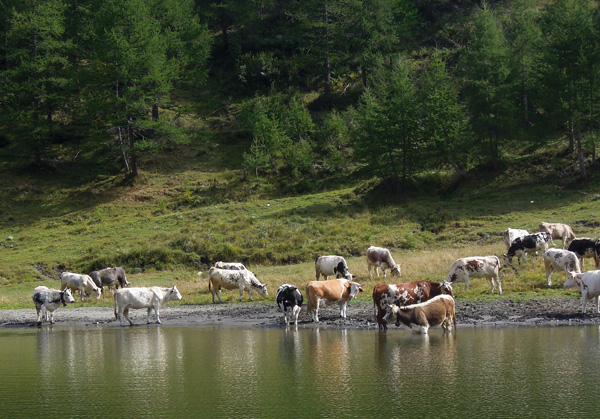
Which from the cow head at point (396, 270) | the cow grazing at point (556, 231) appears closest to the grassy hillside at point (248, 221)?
the cow head at point (396, 270)

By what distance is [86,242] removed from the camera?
5066 centimetres

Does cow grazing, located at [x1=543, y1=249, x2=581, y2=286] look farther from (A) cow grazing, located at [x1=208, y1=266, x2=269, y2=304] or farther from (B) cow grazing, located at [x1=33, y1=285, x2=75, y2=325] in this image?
(B) cow grazing, located at [x1=33, y1=285, x2=75, y2=325]

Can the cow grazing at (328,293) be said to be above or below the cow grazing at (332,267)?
below

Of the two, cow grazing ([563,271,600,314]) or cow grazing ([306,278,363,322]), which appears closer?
cow grazing ([563,271,600,314])

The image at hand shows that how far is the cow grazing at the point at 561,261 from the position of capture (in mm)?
26578

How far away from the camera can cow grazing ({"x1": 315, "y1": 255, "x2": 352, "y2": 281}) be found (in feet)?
104

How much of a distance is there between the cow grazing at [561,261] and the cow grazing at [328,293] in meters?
7.97

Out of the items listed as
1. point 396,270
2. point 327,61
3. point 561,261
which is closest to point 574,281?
point 561,261

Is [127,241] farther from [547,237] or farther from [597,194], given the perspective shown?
[597,194]

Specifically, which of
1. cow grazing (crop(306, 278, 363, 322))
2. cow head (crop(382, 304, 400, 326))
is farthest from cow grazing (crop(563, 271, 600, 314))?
cow grazing (crop(306, 278, 363, 322))

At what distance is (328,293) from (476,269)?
6.31 m

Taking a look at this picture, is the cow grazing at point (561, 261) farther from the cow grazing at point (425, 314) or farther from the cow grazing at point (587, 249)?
the cow grazing at point (425, 314)

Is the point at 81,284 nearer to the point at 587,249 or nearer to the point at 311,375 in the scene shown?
the point at 311,375

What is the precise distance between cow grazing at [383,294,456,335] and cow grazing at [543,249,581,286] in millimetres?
7636
